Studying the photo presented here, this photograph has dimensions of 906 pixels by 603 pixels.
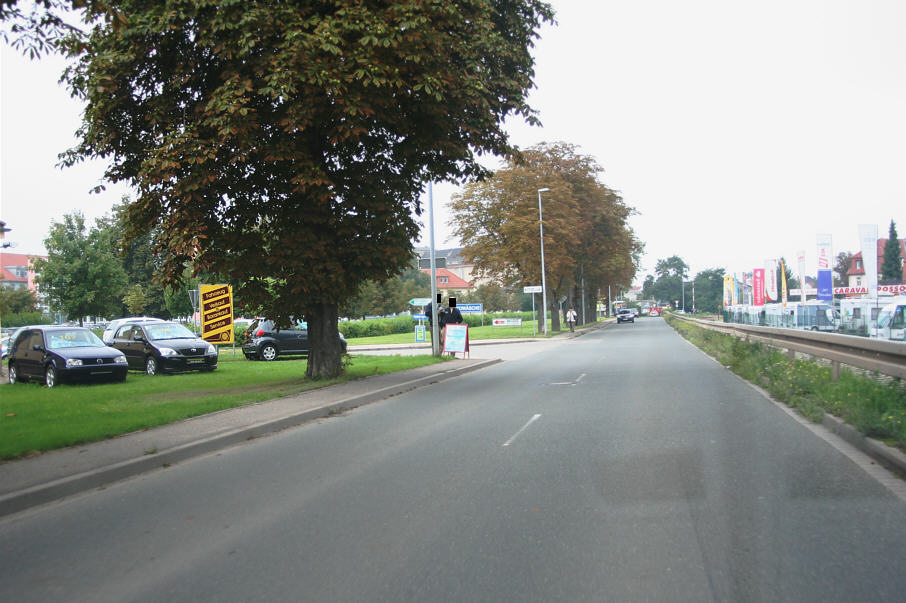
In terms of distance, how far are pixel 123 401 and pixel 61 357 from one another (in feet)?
16.8

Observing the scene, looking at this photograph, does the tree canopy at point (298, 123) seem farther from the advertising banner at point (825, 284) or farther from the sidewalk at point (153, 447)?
the advertising banner at point (825, 284)

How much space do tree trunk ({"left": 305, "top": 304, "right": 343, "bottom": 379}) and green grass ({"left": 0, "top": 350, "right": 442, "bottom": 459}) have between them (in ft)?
1.08

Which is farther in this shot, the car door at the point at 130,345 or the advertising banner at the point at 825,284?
the advertising banner at the point at 825,284

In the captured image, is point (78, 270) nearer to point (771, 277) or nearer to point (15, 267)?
point (771, 277)

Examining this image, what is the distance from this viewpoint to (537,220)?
146 ft

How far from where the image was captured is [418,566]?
166 inches

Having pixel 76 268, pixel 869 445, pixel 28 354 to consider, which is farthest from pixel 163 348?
pixel 76 268

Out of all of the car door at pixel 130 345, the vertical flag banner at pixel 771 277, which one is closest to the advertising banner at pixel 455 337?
the car door at pixel 130 345

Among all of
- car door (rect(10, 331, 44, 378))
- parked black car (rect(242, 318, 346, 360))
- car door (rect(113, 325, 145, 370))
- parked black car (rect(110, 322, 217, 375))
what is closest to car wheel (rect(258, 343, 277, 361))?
parked black car (rect(242, 318, 346, 360))

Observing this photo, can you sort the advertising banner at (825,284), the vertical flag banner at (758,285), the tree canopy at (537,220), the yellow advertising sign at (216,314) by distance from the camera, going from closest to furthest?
the yellow advertising sign at (216,314)
the advertising banner at (825,284)
the tree canopy at (537,220)
the vertical flag banner at (758,285)

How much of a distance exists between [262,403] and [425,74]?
6261 mm

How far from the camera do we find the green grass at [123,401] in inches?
348

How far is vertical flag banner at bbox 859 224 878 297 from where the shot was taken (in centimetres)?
2492

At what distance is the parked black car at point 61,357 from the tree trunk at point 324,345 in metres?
5.18
